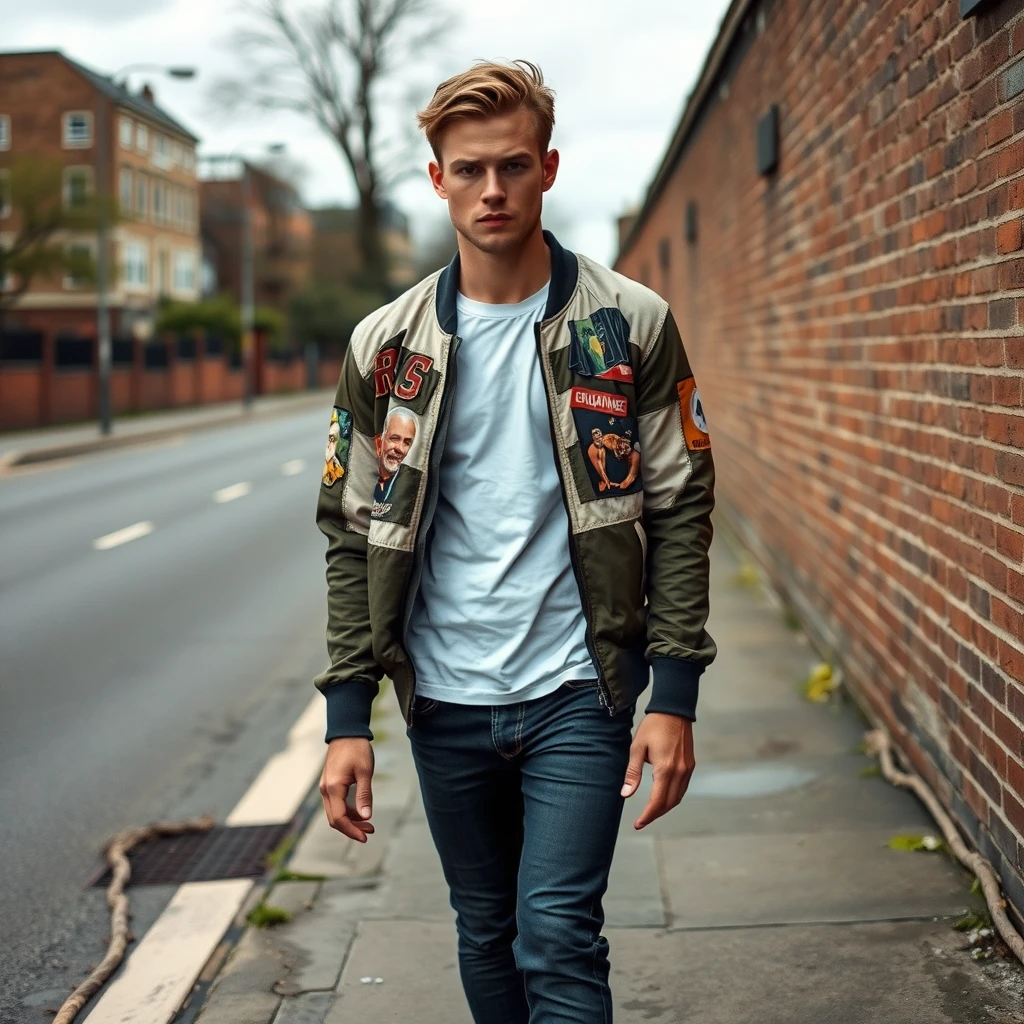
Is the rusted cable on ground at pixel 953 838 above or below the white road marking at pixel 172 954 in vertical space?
above

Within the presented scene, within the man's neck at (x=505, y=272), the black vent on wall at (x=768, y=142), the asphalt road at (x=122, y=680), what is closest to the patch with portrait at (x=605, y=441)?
the man's neck at (x=505, y=272)

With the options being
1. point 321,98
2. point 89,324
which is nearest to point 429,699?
point 321,98

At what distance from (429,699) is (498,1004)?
59 centimetres

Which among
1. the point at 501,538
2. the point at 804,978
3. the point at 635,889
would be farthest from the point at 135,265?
the point at 501,538

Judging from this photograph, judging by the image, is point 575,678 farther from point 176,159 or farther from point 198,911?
point 176,159

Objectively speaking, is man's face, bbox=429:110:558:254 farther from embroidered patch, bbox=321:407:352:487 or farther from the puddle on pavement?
the puddle on pavement

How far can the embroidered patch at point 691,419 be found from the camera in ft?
8.27

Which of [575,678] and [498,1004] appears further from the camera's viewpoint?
[498,1004]

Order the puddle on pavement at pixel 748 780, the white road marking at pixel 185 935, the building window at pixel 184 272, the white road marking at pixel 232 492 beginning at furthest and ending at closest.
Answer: the building window at pixel 184 272 → the white road marking at pixel 232 492 → the puddle on pavement at pixel 748 780 → the white road marking at pixel 185 935

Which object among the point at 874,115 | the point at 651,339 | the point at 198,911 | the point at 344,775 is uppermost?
the point at 874,115

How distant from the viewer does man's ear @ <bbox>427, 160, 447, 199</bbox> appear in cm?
256

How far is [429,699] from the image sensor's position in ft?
8.35

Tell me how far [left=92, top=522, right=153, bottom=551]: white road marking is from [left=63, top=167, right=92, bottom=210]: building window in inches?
1150

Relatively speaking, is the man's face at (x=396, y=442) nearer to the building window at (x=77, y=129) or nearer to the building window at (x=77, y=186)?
the building window at (x=77, y=186)
